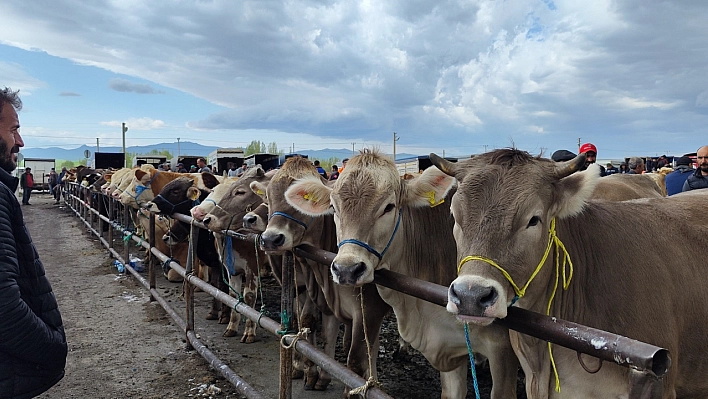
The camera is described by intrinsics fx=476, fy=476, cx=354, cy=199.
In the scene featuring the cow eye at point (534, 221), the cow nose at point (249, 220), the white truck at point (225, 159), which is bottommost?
the cow nose at point (249, 220)

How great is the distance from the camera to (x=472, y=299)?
74.5 inches

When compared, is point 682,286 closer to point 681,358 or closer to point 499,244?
point 681,358

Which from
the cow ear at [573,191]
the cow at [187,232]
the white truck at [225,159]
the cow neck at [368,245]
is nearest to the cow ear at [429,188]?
the cow neck at [368,245]

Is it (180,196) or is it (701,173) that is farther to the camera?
(180,196)

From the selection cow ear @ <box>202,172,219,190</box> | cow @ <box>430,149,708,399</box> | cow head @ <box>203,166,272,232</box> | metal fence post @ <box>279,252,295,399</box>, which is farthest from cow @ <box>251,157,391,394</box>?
cow ear @ <box>202,172,219,190</box>

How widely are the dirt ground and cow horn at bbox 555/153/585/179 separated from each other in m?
3.02

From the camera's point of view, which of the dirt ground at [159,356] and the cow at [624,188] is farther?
the cow at [624,188]

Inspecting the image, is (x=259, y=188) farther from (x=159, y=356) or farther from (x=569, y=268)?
(x=569, y=268)

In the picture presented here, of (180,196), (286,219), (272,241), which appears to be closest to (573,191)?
(272,241)

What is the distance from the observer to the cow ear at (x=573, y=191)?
231 centimetres

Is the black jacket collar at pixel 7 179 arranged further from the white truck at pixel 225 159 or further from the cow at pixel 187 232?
the white truck at pixel 225 159

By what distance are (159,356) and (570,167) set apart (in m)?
4.82

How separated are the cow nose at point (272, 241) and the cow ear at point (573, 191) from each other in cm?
221

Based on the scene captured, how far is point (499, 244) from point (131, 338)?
5291 mm
